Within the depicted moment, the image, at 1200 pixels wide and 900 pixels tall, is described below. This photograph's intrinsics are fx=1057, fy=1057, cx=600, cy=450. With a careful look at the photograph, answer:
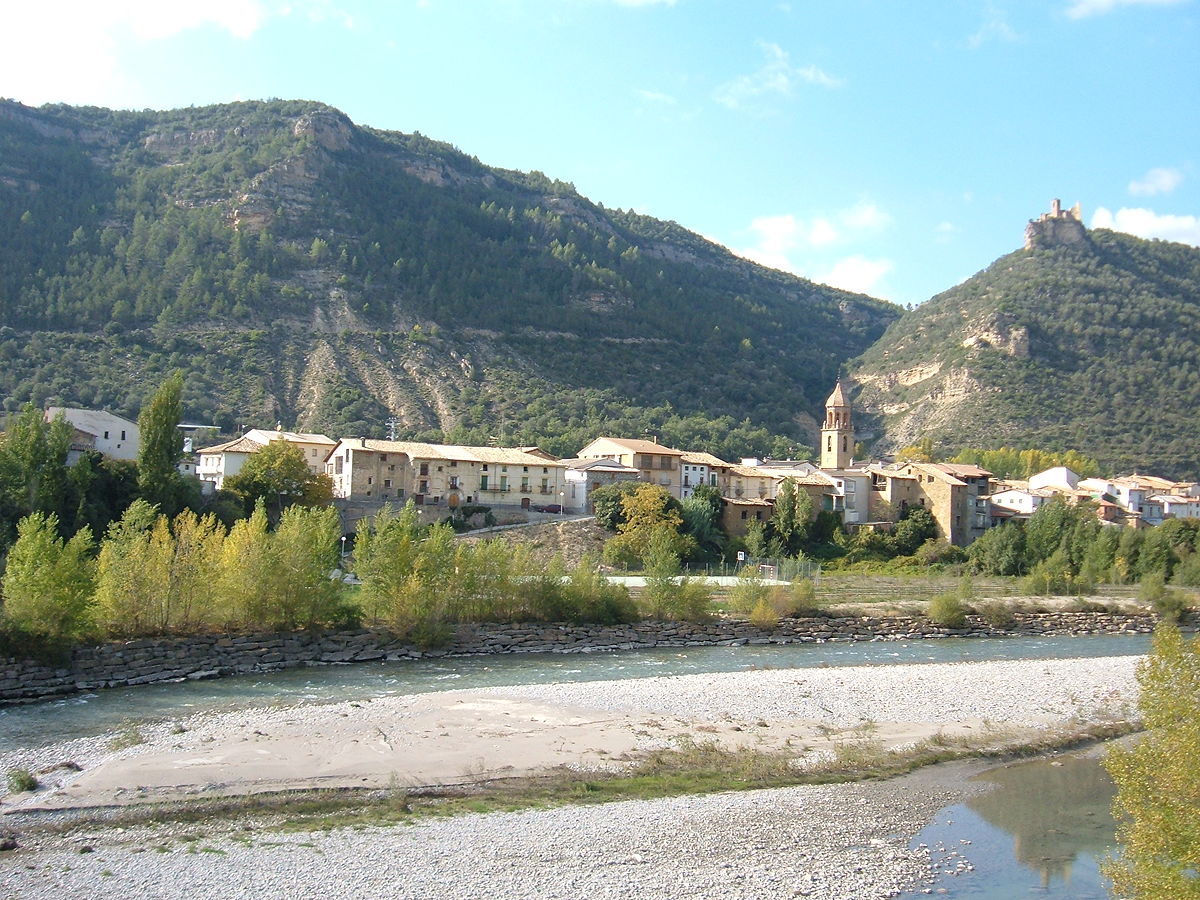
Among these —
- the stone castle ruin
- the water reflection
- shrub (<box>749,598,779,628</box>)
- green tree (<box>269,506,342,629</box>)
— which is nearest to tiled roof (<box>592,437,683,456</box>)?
shrub (<box>749,598,779,628</box>)

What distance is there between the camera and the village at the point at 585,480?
202ft

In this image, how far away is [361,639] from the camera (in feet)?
117

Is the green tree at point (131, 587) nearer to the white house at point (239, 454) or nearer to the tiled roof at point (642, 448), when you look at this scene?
the white house at point (239, 454)

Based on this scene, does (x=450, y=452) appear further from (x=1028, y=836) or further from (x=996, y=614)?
(x=1028, y=836)

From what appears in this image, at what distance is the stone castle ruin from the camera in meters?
150

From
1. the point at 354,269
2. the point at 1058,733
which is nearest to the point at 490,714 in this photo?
the point at 1058,733

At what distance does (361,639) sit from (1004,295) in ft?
380

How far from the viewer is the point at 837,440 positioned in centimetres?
8094

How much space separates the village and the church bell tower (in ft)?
0.36

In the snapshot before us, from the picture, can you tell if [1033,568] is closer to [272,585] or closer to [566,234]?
[272,585]

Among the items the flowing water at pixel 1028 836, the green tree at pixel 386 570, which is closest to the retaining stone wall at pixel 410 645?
the green tree at pixel 386 570

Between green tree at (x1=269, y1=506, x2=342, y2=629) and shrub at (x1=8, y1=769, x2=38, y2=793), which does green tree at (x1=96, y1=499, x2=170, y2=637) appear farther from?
shrub at (x1=8, y1=769, x2=38, y2=793)

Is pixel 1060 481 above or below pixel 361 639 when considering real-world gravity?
above

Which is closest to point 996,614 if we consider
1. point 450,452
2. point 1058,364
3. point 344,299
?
point 450,452
